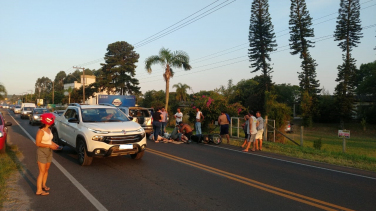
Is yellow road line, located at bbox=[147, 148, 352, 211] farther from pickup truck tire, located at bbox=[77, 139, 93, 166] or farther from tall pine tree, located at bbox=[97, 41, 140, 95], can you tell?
tall pine tree, located at bbox=[97, 41, 140, 95]

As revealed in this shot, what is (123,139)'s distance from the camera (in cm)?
838

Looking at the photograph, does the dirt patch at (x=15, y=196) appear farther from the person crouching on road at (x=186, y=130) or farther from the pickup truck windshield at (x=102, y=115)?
the person crouching on road at (x=186, y=130)

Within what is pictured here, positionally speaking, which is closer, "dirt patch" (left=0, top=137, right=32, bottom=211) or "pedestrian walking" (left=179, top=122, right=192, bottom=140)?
"dirt patch" (left=0, top=137, right=32, bottom=211)

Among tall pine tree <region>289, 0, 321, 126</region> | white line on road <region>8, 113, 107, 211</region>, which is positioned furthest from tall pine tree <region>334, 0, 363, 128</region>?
white line on road <region>8, 113, 107, 211</region>

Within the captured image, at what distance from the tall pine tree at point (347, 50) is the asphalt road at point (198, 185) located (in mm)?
37323

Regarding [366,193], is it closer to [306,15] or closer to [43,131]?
[43,131]

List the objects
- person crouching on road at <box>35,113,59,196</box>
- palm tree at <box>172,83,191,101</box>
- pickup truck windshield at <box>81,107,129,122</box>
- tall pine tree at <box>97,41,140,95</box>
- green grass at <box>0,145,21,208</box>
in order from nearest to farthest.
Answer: person crouching on road at <box>35,113,59,196</box>
green grass at <box>0,145,21,208</box>
pickup truck windshield at <box>81,107,129,122</box>
tall pine tree at <box>97,41,140,95</box>
palm tree at <box>172,83,191,101</box>

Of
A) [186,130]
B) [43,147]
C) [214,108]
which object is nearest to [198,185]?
[43,147]

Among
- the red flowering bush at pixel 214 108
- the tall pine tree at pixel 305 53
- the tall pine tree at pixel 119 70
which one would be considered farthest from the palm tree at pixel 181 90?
the red flowering bush at pixel 214 108

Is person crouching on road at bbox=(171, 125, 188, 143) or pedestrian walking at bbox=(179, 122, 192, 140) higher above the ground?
pedestrian walking at bbox=(179, 122, 192, 140)

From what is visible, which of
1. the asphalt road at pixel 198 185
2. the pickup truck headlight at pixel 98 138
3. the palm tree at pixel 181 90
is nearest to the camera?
the asphalt road at pixel 198 185

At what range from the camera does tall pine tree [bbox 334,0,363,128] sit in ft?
132

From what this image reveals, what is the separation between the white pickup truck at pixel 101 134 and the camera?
814 centimetres

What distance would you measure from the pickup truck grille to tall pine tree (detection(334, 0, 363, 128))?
41.2m
